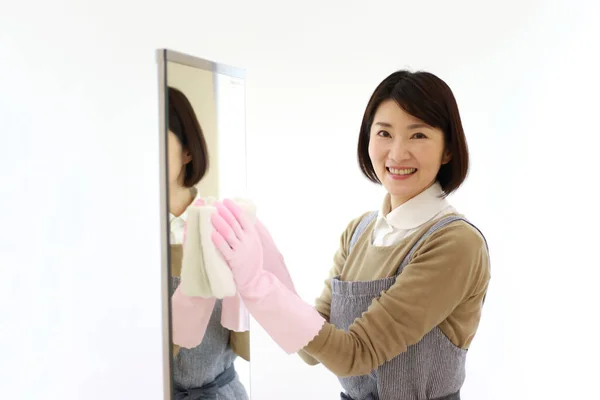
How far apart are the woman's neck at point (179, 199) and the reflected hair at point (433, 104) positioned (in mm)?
529

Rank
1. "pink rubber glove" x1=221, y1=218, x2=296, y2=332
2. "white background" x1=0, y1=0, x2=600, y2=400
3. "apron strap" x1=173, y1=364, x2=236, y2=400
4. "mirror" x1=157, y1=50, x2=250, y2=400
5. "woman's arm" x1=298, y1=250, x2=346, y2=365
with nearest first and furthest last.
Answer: "mirror" x1=157, y1=50, x2=250, y2=400
"apron strap" x1=173, y1=364, x2=236, y2=400
"pink rubber glove" x1=221, y1=218, x2=296, y2=332
"woman's arm" x1=298, y1=250, x2=346, y2=365
"white background" x1=0, y1=0, x2=600, y2=400

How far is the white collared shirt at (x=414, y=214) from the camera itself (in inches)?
55.3

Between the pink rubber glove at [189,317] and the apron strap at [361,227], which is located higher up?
the apron strap at [361,227]

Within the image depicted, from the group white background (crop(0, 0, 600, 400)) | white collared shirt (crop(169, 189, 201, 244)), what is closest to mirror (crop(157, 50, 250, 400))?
white collared shirt (crop(169, 189, 201, 244))

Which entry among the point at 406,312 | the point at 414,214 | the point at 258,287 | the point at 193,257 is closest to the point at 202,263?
the point at 193,257

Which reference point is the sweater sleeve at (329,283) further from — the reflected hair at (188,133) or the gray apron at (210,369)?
the reflected hair at (188,133)

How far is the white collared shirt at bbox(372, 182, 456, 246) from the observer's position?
1405mm

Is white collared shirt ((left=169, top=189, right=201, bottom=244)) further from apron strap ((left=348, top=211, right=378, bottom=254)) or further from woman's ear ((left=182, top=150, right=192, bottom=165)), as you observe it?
apron strap ((left=348, top=211, right=378, bottom=254))

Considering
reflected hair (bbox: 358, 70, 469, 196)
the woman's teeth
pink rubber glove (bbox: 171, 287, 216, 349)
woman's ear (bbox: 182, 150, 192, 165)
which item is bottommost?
pink rubber glove (bbox: 171, 287, 216, 349)

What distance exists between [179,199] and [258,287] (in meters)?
0.22

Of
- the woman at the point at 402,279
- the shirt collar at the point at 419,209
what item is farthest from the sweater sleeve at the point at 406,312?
the shirt collar at the point at 419,209

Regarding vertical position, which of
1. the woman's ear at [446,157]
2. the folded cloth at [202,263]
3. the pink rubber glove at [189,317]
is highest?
the woman's ear at [446,157]

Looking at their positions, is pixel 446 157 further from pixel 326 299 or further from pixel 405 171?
pixel 326 299

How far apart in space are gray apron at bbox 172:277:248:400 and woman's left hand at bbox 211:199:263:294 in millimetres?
80
